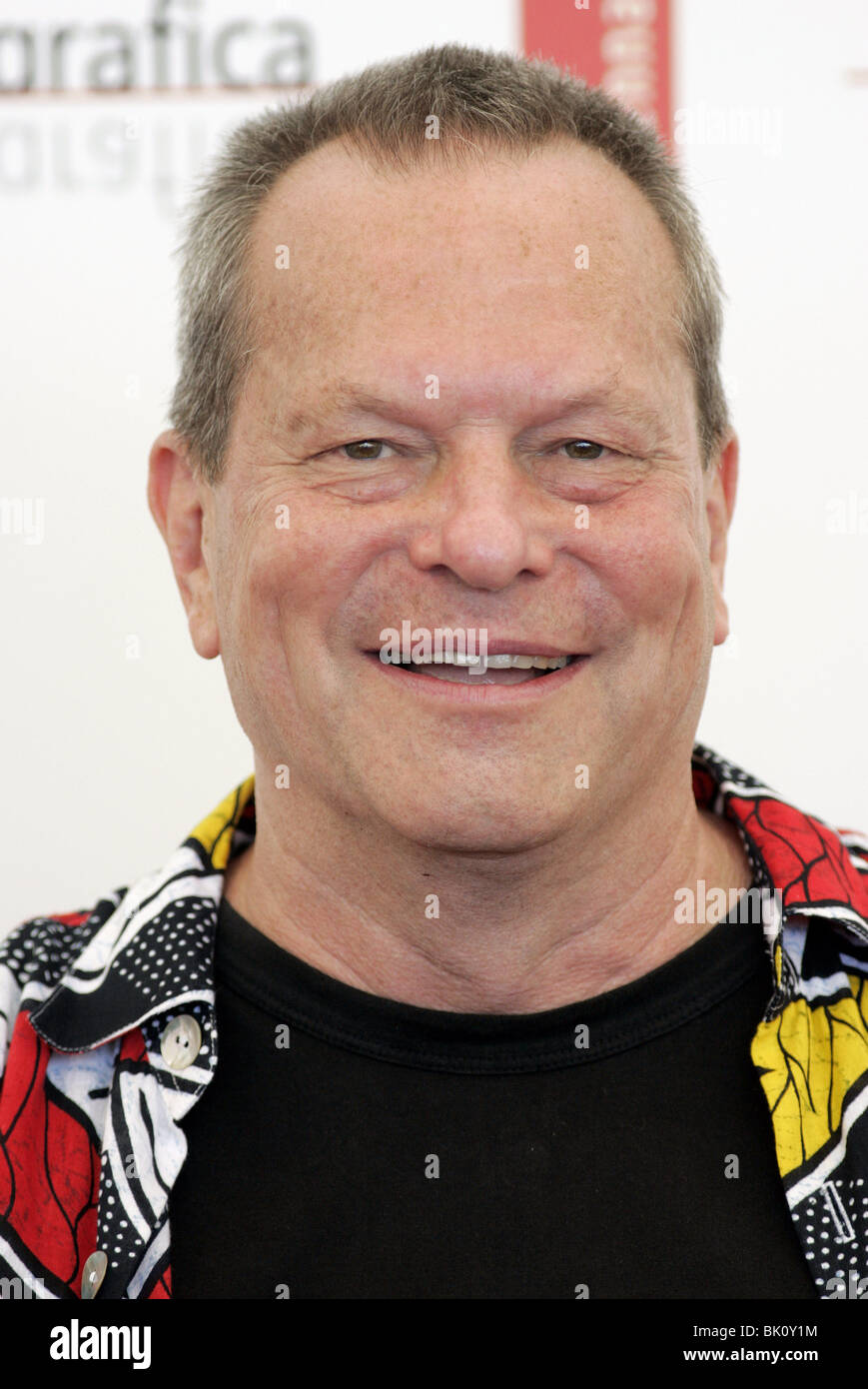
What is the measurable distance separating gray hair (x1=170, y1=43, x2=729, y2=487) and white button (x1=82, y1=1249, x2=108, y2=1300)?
28.0 inches

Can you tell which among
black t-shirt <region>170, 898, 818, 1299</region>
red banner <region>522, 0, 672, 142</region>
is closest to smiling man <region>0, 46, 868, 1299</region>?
black t-shirt <region>170, 898, 818, 1299</region>

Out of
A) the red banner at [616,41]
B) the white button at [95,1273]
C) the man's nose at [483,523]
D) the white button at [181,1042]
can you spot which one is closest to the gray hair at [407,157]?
the man's nose at [483,523]

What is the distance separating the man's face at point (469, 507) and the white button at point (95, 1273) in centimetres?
42

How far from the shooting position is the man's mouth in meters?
1.31

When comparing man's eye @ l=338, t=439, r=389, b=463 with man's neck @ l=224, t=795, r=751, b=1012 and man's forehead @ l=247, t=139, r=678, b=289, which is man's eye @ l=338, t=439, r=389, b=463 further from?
man's neck @ l=224, t=795, r=751, b=1012

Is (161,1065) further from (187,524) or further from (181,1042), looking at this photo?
(187,524)

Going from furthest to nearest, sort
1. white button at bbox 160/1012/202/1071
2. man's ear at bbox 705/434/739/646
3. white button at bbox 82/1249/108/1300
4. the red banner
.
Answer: the red banner, man's ear at bbox 705/434/739/646, white button at bbox 160/1012/202/1071, white button at bbox 82/1249/108/1300

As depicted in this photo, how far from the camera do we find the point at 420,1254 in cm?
123

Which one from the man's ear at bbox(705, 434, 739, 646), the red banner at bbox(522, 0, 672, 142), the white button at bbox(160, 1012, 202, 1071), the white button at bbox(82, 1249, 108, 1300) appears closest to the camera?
the white button at bbox(82, 1249, 108, 1300)

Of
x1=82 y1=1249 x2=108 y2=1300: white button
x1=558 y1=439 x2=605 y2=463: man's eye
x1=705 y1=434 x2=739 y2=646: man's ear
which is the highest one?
x1=558 y1=439 x2=605 y2=463: man's eye

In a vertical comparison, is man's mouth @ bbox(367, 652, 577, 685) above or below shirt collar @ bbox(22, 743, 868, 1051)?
above

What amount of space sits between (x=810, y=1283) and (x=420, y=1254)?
318 mm

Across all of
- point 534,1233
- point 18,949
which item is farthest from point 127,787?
point 534,1233

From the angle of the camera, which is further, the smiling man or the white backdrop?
the white backdrop
